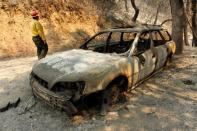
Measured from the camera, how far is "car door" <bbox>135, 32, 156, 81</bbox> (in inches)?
268

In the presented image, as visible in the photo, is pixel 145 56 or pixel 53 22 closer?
pixel 145 56

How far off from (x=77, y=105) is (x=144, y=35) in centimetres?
293

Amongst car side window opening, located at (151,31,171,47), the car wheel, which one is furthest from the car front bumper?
car side window opening, located at (151,31,171,47)

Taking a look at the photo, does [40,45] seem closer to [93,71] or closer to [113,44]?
[113,44]

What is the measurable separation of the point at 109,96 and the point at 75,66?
92cm

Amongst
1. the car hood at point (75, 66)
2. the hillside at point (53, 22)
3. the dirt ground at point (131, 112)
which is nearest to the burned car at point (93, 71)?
the car hood at point (75, 66)

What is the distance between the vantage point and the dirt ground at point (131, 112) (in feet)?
17.9

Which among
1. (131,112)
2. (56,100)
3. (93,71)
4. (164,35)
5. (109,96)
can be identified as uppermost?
(164,35)

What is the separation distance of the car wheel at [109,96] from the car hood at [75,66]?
0.43 m

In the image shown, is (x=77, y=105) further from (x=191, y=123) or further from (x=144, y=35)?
(x=144, y=35)

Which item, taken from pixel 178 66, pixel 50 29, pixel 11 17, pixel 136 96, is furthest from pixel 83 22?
pixel 136 96

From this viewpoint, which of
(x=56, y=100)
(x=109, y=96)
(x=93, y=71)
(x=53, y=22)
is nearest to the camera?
(x=56, y=100)

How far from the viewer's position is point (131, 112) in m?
5.98

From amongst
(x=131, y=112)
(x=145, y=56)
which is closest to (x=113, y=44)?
(x=145, y=56)
